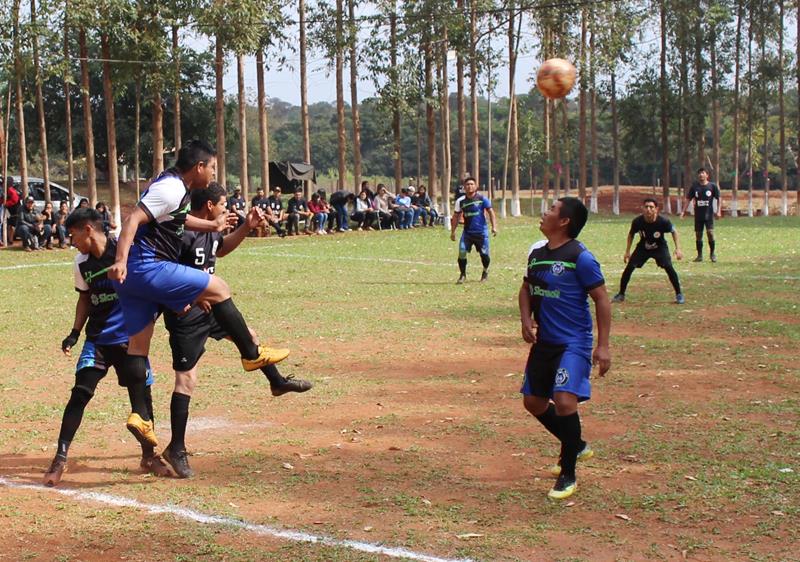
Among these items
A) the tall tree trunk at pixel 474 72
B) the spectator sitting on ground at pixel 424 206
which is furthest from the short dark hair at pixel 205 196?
the tall tree trunk at pixel 474 72

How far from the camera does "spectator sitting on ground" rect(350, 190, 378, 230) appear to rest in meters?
38.3

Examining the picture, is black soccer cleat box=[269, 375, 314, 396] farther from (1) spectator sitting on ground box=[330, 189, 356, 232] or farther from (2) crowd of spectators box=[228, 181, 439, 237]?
(1) spectator sitting on ground box=[330, 189, 356, 232]

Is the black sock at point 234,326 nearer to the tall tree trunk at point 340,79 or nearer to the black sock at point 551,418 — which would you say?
the black sock at point 551,418

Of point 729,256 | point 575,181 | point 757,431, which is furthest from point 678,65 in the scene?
point 757,431

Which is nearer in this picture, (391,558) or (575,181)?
(391,558)

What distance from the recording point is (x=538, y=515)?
20.3 feet

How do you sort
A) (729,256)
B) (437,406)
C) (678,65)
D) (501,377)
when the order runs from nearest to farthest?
(437,406) → (501,377) → (729,256) → (678,65)

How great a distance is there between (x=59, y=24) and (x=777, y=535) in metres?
29.2

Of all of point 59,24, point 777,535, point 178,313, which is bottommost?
point 777,535

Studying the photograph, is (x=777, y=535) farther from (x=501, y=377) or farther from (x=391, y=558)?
(x=501, y=377)

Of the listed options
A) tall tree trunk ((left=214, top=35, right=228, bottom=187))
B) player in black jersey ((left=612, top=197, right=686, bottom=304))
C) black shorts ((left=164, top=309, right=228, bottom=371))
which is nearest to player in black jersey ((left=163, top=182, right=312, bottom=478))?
black shorts ((left=164, top=309, right=228, bottom=371))

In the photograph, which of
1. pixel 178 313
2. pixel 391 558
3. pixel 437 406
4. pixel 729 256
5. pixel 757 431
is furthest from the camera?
pixel 729 256

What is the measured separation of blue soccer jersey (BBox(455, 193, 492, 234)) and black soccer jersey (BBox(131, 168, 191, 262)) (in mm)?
12671

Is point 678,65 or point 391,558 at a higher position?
point 678,65
